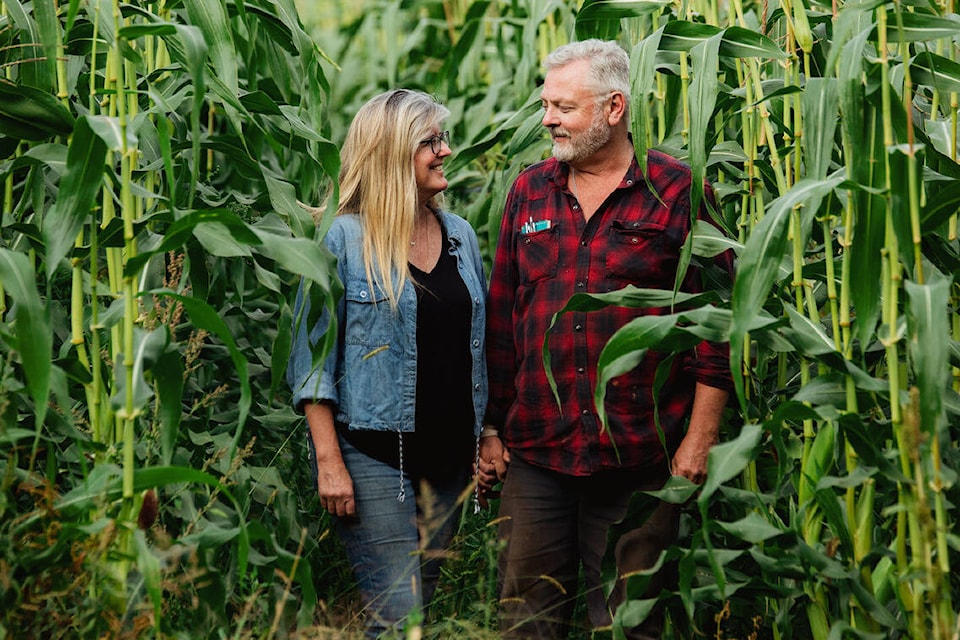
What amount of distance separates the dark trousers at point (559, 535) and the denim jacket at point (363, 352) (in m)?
0.42

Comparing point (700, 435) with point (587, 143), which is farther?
point (587, 143)

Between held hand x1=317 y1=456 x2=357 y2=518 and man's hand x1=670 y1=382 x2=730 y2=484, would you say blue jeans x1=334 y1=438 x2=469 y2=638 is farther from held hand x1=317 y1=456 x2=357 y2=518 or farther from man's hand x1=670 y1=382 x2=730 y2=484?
man's hand x1=670 y1=382 x2=730 y2=484

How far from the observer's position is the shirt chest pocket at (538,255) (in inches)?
122

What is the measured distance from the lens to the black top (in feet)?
10.1

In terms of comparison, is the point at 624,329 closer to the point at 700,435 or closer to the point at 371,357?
the point at 700,435

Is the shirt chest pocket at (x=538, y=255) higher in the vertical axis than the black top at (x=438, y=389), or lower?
higher

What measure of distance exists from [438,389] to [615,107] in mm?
937

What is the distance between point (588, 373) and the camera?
3.00 metres

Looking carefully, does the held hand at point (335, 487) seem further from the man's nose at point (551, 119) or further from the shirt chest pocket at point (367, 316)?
the man's nose at point (551, 119)

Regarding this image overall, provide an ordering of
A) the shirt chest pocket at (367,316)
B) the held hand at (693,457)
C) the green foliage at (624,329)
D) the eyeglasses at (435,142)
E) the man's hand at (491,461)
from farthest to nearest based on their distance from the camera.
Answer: the man's hand at (491,461)
the eyeglasses at (435,142)
the shirt chest pocket at (367,316)
the held hand at (693,457)
the green foliage at (624,329)

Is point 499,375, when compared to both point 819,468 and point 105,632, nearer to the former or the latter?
point 819,468

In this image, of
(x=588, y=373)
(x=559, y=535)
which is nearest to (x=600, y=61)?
(x=588, y=373)

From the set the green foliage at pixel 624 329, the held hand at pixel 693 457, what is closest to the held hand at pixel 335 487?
the green foliage at pixel 624 329

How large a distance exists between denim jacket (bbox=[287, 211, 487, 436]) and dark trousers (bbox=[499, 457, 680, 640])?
0.42 meters
